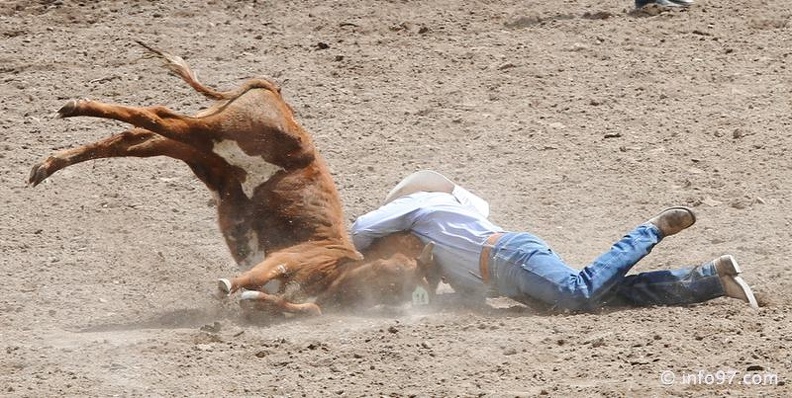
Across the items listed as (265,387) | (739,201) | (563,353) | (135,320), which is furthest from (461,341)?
(739,201)

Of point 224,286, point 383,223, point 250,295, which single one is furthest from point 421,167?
point 224,286

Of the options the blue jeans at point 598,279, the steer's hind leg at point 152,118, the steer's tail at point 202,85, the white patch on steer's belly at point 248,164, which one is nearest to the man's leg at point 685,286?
the blue jeans at point 598,279

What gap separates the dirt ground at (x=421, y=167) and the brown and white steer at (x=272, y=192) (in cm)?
21

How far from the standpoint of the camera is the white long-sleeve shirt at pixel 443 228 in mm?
7168

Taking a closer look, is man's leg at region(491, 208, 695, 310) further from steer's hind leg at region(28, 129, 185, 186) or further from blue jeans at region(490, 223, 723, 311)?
steer's hind leg at region(28, 129, 185, 186)

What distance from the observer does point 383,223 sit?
7.31 m

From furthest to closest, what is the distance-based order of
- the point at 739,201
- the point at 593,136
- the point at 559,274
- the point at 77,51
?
the point at 77,51, the point at 593,136, the point at 739,201, the point at 559,274

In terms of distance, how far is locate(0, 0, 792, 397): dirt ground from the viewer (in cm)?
618

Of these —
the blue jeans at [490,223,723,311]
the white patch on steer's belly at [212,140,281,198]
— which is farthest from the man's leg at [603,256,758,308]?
the white patch on steer's belly at [212,140,281,198]

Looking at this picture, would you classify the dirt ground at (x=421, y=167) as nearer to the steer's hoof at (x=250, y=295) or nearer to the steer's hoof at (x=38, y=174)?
the steer's hoof at (x=250, y=295)

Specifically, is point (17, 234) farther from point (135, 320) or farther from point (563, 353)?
point (563, 353)

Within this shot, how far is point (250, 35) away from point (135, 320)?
4.32 metres

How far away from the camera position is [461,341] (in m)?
6.52

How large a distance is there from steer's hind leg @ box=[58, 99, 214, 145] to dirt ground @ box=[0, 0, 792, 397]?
0.88m
